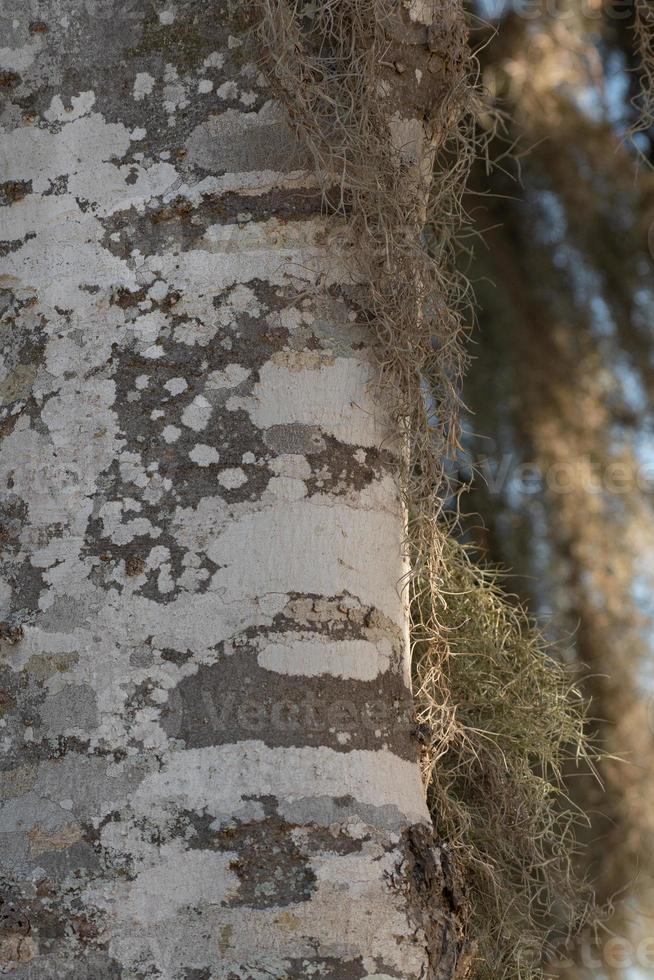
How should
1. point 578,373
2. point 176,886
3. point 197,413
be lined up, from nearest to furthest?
point 176,886 → point 197,413 → point 578,373

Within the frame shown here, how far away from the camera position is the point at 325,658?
1007mm

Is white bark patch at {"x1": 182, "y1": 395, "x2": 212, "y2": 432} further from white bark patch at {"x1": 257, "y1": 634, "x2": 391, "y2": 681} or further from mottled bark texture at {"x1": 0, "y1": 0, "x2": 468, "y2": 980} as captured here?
white bark patch at {"x1": 257, "y1": 634, "x2": 391, "y2": 681}

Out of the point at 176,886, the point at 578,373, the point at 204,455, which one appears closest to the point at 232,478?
the point at 204,455

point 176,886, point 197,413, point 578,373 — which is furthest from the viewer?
point 578,373

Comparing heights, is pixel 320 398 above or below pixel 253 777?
above

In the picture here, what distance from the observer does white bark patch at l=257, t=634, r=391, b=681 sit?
99cm

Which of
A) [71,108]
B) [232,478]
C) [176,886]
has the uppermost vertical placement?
[71,108]

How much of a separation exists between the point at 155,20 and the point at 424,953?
90 cm

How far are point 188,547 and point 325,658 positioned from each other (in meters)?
0.16

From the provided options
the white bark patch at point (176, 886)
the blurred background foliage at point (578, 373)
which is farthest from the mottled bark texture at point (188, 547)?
the blurred background foliage at point (578, 373)

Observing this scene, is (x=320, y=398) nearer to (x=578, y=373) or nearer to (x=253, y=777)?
(x=253, y=777)

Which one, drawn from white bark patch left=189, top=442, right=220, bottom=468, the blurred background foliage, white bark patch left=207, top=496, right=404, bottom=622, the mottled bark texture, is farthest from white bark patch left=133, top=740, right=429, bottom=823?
the blurred background foliage

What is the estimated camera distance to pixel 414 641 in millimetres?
1222

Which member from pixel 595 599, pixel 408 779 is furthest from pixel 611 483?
pixel 408 779
